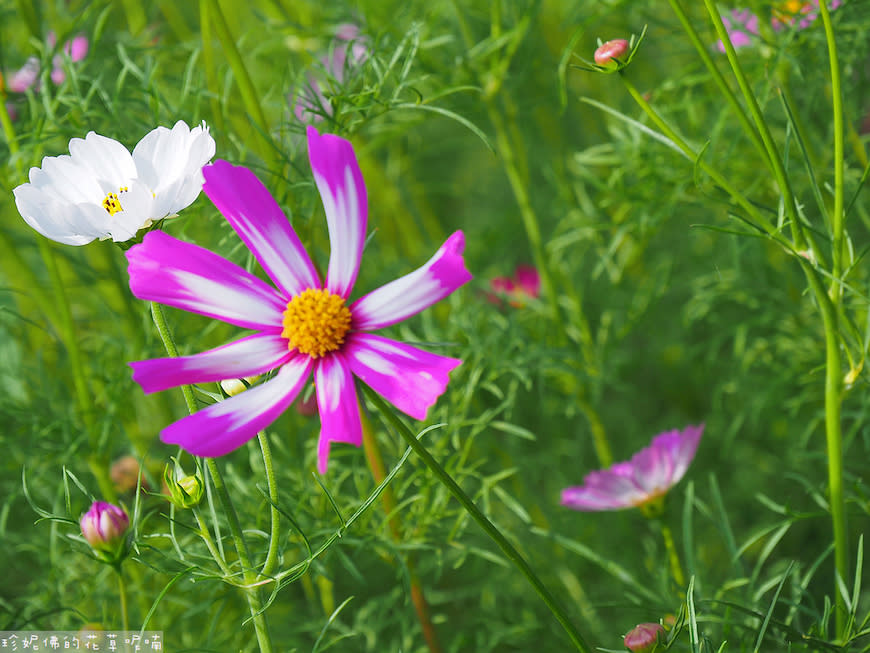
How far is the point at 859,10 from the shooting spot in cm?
95

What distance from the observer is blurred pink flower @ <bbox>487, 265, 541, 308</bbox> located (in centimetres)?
121

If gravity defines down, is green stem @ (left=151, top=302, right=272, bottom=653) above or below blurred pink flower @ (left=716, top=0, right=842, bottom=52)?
below

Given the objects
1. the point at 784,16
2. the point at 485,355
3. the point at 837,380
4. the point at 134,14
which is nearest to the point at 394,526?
the point at 485,355

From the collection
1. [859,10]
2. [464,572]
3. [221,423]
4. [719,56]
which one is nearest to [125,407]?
[464,572]

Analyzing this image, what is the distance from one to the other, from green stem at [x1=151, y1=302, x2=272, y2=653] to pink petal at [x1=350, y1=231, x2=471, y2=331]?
0.38 ft

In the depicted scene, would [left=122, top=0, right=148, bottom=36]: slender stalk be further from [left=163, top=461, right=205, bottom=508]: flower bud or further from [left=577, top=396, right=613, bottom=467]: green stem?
[left=163, top=461, right=205, bottom=508]: flower bud

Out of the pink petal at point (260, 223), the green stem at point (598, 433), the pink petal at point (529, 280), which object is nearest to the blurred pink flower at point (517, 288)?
the pink petal at point (529, 280)

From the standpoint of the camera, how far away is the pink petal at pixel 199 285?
0.50 meters

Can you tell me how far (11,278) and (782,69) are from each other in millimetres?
1125

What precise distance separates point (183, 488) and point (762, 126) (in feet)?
1.53

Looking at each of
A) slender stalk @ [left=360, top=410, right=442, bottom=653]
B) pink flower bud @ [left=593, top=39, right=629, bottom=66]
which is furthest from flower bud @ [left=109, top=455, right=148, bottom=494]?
pink flower bud @ [left=593, top=39, right=629, bottom=66]

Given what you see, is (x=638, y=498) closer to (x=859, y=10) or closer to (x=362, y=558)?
(x=362, y=558)

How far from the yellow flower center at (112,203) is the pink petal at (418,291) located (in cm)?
20

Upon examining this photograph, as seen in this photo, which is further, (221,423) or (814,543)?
(814,543)
